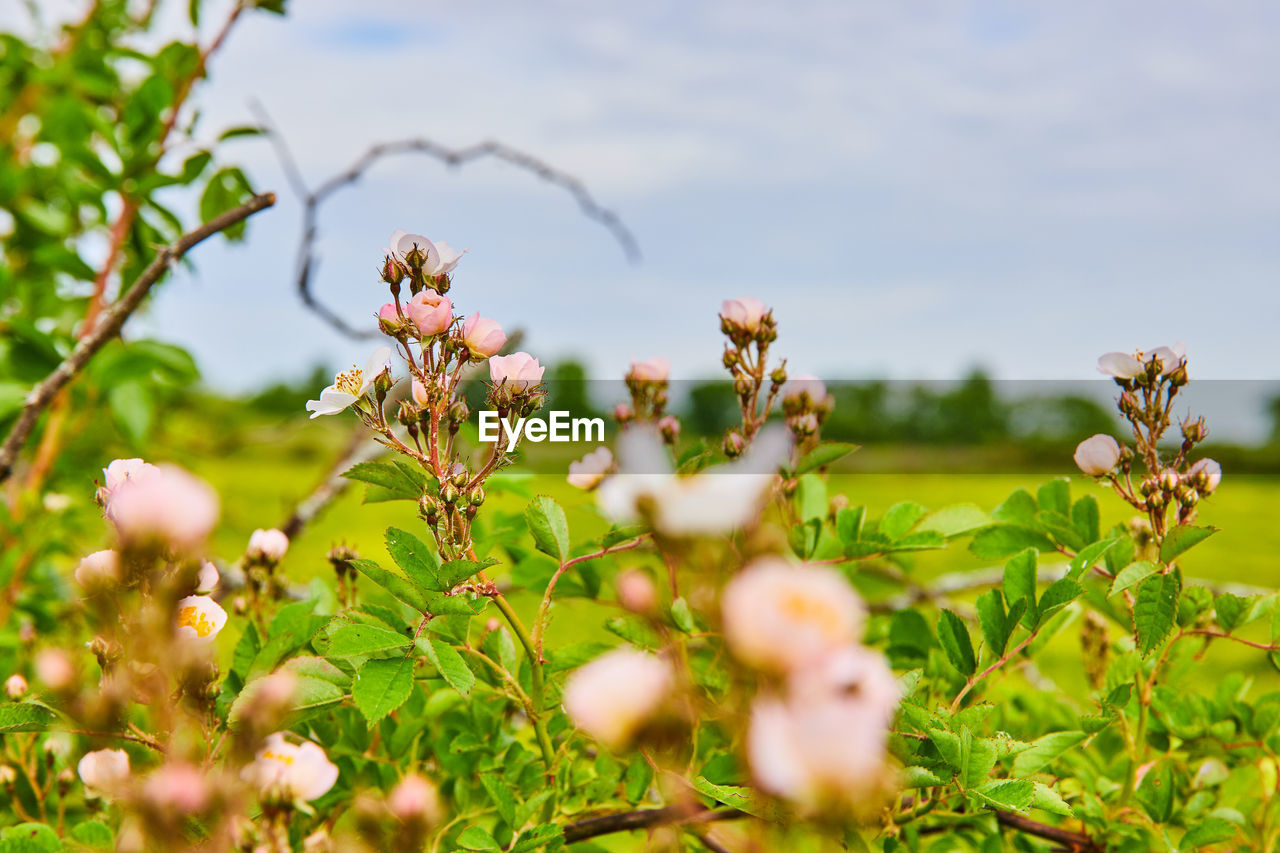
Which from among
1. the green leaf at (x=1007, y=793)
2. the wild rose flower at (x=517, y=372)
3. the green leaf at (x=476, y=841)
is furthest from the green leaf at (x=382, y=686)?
the green leaf at (x=1007, y=793)

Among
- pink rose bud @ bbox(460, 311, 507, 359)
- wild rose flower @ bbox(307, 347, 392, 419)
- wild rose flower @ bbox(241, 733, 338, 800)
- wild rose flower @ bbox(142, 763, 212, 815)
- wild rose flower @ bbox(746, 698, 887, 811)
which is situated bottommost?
wild rose flower @ bbox(241, 733, 338, 800)

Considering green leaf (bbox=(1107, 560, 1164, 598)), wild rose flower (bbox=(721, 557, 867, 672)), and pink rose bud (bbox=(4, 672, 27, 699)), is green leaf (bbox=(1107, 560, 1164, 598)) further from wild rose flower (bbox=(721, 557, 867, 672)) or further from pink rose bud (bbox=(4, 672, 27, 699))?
pink rose bud (bbox=(4, 672, 27, 699))

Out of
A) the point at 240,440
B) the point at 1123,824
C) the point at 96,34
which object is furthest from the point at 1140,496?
the point at 96,34

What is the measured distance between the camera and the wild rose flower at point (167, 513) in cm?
39

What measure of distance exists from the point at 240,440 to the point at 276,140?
24.0 inches

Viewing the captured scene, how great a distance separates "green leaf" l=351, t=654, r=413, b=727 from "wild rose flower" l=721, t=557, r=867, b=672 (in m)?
0.28

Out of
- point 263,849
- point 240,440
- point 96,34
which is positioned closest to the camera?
Answer: point 263,849

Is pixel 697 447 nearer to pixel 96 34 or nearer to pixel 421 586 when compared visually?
pixel 421 586

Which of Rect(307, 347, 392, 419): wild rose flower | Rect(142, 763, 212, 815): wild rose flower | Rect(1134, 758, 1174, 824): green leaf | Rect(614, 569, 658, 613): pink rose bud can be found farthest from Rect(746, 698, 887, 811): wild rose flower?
Rect(1134, 758, 1174, 824): green leaf

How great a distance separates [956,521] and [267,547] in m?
0.64

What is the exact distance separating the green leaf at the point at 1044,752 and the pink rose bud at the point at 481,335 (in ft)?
1.60

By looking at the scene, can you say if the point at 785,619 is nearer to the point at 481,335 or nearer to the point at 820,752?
the point at 820,752

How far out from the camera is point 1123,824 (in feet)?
2.22

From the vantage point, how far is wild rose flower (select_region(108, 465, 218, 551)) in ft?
1.28
